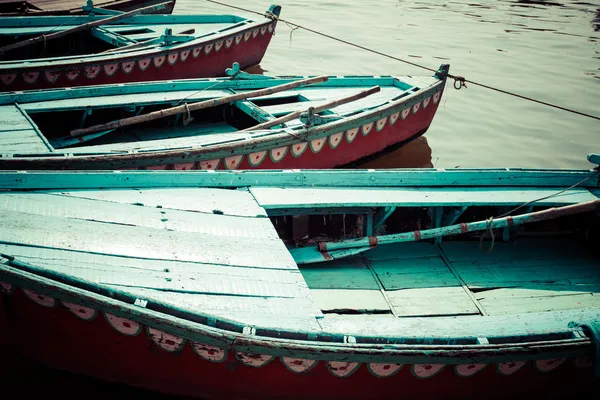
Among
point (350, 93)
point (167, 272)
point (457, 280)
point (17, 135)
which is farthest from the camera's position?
point (350, 93)

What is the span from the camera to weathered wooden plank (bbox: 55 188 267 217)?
484 cm

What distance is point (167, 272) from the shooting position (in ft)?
13.2

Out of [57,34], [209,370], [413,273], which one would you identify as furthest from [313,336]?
[57,34]

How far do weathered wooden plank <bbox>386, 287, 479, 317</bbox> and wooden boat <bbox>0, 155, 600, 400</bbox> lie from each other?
17 millimetres

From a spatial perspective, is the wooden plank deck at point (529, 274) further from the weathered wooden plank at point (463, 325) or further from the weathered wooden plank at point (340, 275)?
the weathered wooden plank at point (340, 275)

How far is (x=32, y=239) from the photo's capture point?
12.9ft

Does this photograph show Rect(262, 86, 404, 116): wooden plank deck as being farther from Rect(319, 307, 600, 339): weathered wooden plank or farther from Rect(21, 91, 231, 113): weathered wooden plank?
Rect(319, 307, 600, 339): weathered wooden plank

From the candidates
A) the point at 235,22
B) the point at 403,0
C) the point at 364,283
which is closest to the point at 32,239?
the point at 364,283

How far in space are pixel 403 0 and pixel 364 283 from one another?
17.9 meters

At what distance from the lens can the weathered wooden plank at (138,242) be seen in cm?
400

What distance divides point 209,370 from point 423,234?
250 cm

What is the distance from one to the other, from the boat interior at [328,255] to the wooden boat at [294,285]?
0.7 inches

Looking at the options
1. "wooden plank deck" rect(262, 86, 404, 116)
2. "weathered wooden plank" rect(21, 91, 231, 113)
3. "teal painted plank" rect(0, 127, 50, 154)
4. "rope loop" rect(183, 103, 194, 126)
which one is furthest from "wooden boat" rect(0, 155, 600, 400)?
"weathered wooden plank" rect(21, 91, 231, 113)

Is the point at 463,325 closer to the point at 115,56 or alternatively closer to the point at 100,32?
the point at 115,56
